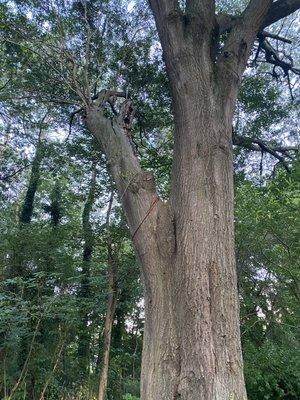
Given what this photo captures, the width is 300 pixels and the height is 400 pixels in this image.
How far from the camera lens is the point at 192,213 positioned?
2732mm

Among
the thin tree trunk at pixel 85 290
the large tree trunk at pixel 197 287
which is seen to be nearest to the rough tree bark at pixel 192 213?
the large tree trunk at pixel 197 287

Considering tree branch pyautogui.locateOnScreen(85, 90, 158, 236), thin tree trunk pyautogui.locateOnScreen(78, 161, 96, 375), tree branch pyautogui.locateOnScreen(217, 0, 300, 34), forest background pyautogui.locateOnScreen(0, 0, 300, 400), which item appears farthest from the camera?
thin tree trunk pyautogui.locateOnScreen(78, 161, 96, 375)

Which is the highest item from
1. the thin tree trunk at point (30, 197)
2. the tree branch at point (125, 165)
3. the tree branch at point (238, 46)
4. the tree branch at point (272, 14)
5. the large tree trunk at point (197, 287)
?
the thin tree trunk at point (30, 197)

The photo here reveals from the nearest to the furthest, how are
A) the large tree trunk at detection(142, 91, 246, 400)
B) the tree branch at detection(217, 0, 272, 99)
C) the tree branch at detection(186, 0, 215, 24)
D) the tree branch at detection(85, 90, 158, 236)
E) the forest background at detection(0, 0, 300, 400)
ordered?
the large tree trunk at detection(142, 91, 246, 400) → the tree branch at detection(85, 90, 158, 236) → the tree branch at detection(217, 0, 272, 99) → the tree branch at detection(186, 0, 215, 24) → the forest background at detection(0, 0, 300, 400)

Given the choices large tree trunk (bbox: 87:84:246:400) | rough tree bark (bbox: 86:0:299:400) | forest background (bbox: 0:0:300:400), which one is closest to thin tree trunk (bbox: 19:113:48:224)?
forest background (bbox: 0:0:300:400)

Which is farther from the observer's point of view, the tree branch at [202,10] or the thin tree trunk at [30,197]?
the thin tree trunk at [30,197]

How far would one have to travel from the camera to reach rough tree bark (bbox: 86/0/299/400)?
7.56 feet

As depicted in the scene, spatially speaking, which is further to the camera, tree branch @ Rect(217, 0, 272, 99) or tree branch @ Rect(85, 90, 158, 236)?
tree branch @ Rect(217, 0, 272, 99)

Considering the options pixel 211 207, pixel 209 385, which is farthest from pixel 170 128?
pixel 209 385

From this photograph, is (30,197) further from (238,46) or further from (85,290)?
(238,46)

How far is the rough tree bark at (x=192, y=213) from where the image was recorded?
2.30m

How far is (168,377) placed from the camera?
7.54 feet

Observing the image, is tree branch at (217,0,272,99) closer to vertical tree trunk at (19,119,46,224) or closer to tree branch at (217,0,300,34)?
tree branch at (217,0,300,34)

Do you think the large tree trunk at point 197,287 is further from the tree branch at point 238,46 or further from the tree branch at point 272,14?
the tree branch at point 272,14
